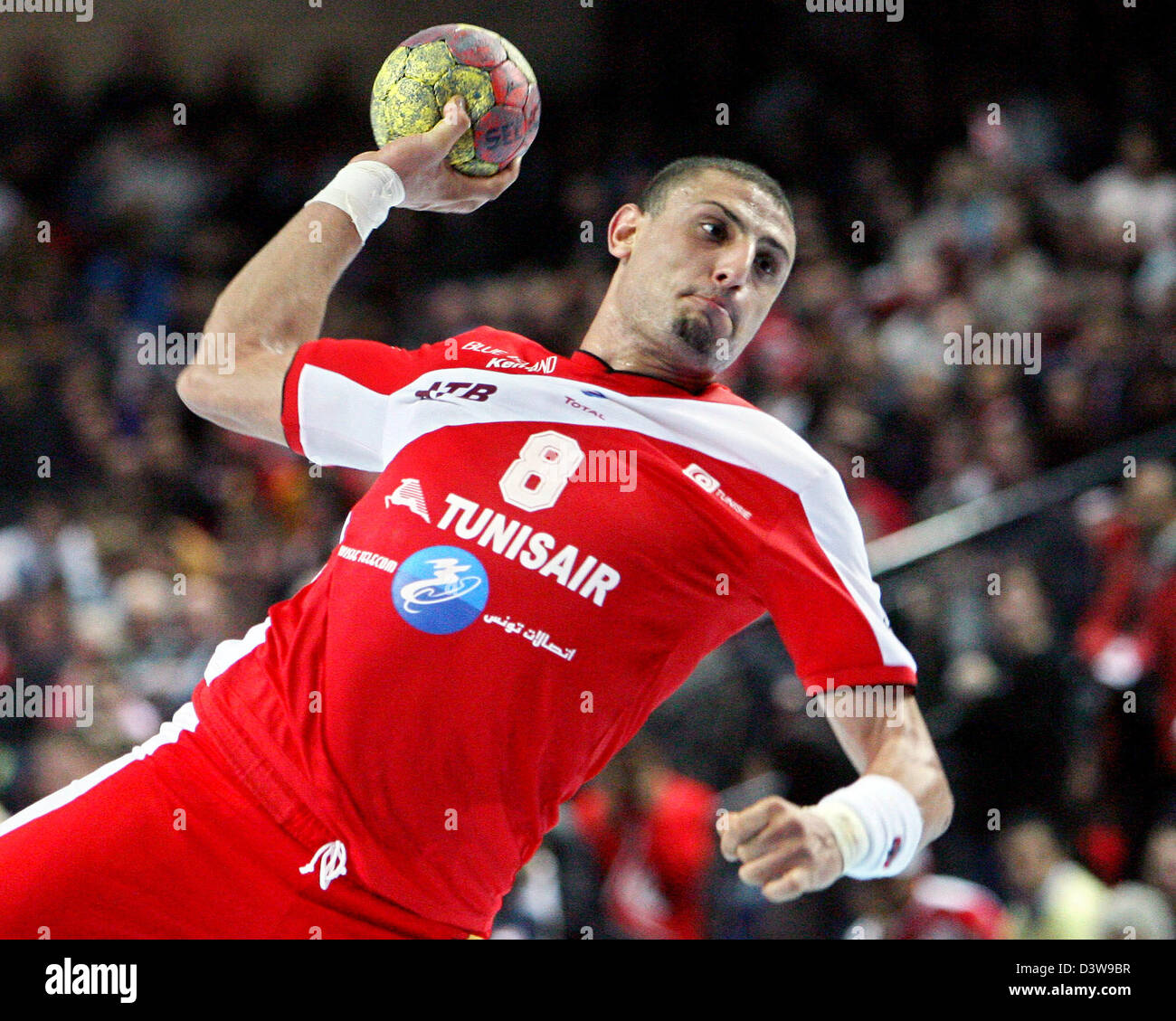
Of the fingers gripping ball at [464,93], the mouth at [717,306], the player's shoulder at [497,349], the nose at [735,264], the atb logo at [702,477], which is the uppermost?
the fingers gripping ball at [464,93]

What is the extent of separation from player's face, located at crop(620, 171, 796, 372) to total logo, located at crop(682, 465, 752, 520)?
0.36m

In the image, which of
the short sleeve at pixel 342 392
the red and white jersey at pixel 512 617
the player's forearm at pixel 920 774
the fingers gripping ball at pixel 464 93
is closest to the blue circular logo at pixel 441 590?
the red and white jersey at pixel 512 617

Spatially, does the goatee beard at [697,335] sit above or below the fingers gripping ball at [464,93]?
below

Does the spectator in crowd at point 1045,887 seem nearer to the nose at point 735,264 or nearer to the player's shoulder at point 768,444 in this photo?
the player's shoulder at point 768,444

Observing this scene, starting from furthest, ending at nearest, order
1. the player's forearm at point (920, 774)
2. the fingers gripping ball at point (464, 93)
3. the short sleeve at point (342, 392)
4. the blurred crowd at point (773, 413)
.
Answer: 1. the blurred crowd at point (773, 413)
2. the fingers gripping ball at point (464, 93)
3. the short sleeve at point (342, 392)
4. the player's forearm at point (920, 774)

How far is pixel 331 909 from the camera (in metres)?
2.99

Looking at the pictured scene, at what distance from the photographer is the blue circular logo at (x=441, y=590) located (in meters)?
3.00

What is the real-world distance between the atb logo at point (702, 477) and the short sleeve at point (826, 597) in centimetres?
16

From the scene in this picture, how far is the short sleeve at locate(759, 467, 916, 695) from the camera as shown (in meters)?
3.00

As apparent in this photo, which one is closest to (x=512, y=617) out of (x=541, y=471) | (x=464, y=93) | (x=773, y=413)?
(x=541, y=471)

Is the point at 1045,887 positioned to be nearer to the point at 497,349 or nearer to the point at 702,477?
the point at 702,477

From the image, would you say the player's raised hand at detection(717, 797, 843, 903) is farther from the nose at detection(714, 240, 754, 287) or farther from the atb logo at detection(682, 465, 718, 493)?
the nose at detection(714, 240, 754, 287)

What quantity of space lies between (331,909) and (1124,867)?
4129 mm

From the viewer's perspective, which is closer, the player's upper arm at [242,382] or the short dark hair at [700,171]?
the player's upper arm at [242,382]
